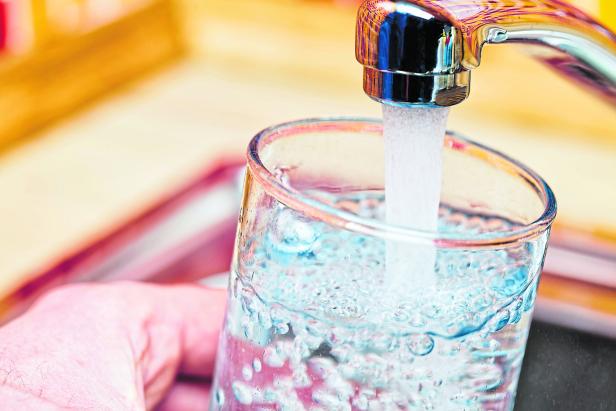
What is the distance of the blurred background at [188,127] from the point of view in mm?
900

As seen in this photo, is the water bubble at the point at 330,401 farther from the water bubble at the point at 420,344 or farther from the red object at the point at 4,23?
the red object at the point at 4,23

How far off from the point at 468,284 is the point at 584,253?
1.76ft

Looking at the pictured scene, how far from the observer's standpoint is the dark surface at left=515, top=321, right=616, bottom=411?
59 centimetres

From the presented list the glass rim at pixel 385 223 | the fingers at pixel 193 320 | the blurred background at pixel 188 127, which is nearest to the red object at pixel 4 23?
the blurred background at pixel 188 127

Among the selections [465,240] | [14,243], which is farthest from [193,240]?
[465,240]

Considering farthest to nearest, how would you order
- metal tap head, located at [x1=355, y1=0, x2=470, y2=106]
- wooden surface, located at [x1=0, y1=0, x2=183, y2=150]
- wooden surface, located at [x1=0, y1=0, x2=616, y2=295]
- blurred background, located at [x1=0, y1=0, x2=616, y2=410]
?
1. wooden surface, located at [x1=0, y1=0, x2=183, y2=150]
2. wooden surface, located at [x1=0, y1=0, x2=616, y2=295]
3. blurred background, located at [x1=0, y1=0, x2=616, y2=410]
4. metal tap head, located at [x1=355, y1=0, x2=470, y2=106]

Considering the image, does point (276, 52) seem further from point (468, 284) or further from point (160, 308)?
point (468, 284)

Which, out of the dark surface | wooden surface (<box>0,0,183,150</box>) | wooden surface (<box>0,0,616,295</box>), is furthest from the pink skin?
wooden surface (<box>0,0,183,150</box>)

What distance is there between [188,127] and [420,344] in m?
0.96

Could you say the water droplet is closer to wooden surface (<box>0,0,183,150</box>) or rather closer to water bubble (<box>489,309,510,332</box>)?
water bubble (<box>489,309,510,332</box>)

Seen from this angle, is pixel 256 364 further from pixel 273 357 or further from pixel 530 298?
pixel 530 298

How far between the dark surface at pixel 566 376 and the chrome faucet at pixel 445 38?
259mm

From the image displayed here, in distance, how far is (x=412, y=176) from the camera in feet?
1.33

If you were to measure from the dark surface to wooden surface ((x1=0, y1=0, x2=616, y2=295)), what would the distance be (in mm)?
269
